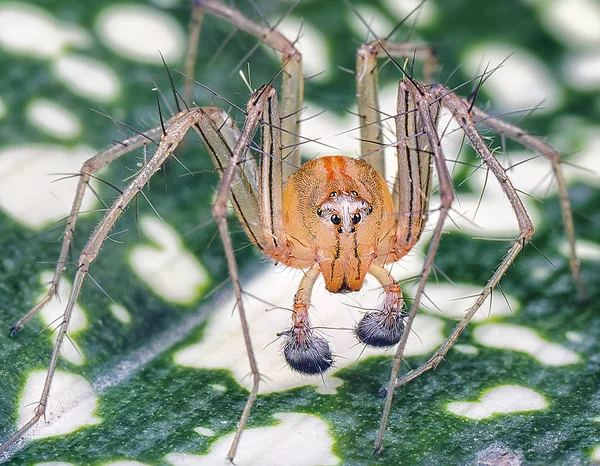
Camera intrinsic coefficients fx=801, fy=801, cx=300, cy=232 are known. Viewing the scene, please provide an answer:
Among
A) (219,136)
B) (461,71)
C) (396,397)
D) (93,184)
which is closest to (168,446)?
(396,397)

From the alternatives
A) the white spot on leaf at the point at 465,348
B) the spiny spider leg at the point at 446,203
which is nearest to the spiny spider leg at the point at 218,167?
the spiny spider leg at the point at 446,203

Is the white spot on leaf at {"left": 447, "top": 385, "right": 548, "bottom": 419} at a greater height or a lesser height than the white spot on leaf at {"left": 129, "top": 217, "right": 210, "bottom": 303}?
lesser

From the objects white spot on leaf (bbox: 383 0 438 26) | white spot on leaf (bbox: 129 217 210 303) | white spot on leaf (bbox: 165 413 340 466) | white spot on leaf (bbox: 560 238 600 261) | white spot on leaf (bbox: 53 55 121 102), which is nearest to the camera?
white spot on leaf (bbox: 165 413 340 466)

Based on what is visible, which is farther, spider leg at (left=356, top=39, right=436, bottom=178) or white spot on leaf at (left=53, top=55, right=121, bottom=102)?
white spot on leaf at (left=53, top=55, right=121, bottom=102)

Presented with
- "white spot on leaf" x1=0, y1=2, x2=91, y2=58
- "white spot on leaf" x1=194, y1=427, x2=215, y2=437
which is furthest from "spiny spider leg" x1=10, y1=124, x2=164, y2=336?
"white spot on leaf" x1=0, y1=2, x2=91, y2=58

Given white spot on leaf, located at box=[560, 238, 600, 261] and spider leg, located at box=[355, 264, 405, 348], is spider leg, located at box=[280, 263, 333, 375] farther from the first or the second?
white spot on leaf, located at box=[560, 238, 600, 261]

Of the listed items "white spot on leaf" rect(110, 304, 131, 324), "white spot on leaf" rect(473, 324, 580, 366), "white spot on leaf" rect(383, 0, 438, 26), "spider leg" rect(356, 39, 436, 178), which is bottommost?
"white spot on leaf" rect(473, 324, 580, 366)

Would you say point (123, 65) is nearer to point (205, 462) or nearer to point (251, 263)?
point (251, 263)
